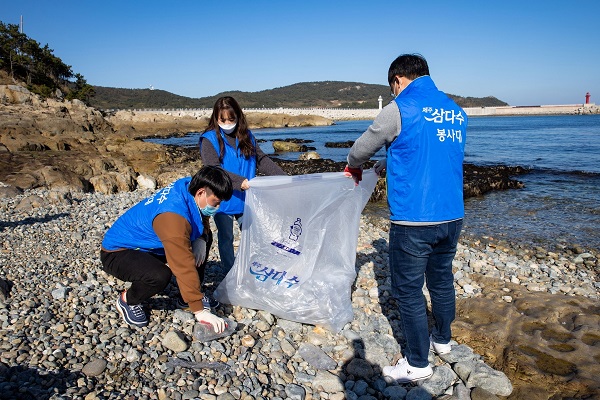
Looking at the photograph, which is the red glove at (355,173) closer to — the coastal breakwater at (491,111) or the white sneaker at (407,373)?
the white sneaker at (407,373)

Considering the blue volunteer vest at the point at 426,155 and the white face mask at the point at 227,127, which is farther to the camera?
the white face mask at the point at 227,127

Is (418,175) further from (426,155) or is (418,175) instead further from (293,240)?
(293,240)

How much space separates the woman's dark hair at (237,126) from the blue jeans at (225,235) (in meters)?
0.49

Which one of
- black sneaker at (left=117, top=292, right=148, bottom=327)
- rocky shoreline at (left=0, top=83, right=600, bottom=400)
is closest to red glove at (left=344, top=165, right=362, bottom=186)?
rocky shoreline at (left=0, top=83, right=600, bottom=400)

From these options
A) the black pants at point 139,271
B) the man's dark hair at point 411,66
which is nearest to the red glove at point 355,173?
the man's dark hair at point 411,66

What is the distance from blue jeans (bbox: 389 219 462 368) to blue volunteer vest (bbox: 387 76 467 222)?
10 centimetres

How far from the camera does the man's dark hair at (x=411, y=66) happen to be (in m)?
2.36

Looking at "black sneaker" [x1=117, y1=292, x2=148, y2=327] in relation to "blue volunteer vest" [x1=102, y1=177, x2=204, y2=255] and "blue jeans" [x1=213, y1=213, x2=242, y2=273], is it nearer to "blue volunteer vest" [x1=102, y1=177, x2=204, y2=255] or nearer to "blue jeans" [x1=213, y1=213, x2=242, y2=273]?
"blue volunteer vest" [x1=102, y1=177, x2=204, y2=255]

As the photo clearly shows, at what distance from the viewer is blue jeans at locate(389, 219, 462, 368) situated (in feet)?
7.82

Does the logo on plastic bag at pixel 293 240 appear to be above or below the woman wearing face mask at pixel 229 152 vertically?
below

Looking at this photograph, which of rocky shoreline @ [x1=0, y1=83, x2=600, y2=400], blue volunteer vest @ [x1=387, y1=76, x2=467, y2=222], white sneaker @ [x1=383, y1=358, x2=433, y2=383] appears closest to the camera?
blue volunteer vest @ [x1=387, y1=76, x2=467, y2=222]

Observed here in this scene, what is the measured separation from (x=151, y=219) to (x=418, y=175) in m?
1.77

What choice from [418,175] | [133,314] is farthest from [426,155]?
[133,314]

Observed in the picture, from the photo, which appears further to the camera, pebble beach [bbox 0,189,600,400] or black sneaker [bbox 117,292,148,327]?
black sneaker [bbox 117,292,148,327]
